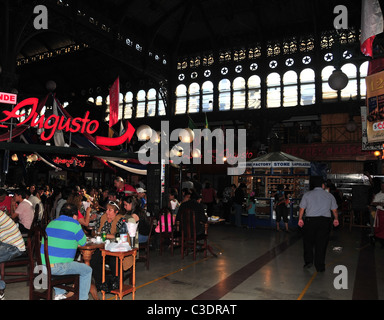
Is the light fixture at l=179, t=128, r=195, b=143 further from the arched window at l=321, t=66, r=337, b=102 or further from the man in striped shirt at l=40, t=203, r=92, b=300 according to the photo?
the arched window at l=321, t=66, r=337, b=102

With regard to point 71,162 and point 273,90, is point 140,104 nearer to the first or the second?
point 71,162

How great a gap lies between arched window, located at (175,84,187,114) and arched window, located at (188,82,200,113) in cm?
37

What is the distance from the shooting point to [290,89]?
19.1 metres

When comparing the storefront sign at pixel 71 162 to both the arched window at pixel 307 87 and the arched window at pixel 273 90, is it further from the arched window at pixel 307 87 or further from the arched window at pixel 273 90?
the arched window at pixel 307 87

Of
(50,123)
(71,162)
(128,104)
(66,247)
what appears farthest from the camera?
(128,104)

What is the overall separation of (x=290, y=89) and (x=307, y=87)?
95 centimetres

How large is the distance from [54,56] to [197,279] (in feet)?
68.5

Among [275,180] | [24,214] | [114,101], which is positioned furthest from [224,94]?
[24,214]

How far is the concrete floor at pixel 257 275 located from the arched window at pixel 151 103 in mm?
15460

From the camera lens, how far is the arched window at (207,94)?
69.2 feet

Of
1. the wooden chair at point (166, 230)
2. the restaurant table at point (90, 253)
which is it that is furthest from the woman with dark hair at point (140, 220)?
the restaurant table at point (90, 253)

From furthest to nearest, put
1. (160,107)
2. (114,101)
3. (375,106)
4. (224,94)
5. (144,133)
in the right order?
(160,107) < (224,94) < (144,133) < (114,101) < (375,106)

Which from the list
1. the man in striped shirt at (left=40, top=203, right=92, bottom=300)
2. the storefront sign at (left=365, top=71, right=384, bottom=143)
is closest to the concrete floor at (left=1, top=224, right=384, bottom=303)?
the man in striped shirt at (left=40, top=203, right=92, bottom=300)

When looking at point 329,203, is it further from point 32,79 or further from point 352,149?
point 32,79
